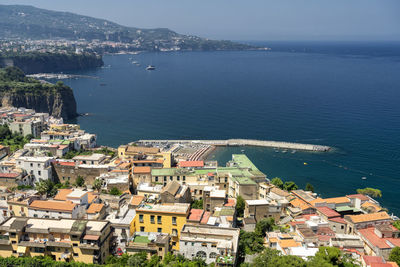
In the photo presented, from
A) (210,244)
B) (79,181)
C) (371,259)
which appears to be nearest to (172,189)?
(210,244)

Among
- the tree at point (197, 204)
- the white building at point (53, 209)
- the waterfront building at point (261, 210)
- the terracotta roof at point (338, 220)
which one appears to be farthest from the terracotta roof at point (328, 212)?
the white building at point (53, 209)

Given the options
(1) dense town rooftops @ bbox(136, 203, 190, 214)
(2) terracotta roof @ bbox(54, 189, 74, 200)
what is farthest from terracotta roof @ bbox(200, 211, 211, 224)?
(2) terracotta roof @ bbox(54, 189, 74, 200)

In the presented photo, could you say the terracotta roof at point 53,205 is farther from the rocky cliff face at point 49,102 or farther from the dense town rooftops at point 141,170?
the rocky cliff face at point 49,102

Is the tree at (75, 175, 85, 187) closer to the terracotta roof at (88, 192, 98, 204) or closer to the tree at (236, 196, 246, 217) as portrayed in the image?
the terracotta roof at (88, 192, 98, 204)

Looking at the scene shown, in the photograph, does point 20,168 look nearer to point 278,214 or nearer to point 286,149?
point 278,214

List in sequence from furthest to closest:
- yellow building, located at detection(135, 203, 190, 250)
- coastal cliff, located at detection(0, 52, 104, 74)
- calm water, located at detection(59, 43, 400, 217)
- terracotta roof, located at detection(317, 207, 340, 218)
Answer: coastal cliff, located at detection(0, 52, 104, 74), calm water, located at detection(59, 43, 400, 217), terracotta roof, located at detection(317, 207, 340, 218), yellow building, located at detection(135, 203, 190, 250)

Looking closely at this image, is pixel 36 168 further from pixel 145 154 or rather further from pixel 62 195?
pixel 145 154

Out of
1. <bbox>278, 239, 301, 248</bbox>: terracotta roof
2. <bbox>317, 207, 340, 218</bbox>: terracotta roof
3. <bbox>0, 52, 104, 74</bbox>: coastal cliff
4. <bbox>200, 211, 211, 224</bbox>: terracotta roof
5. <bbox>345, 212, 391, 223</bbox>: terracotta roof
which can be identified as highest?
<bbox>0, 52, 104, 74</bbox>: coastal cliff

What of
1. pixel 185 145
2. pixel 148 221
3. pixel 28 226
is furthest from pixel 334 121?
pixel 28 226
